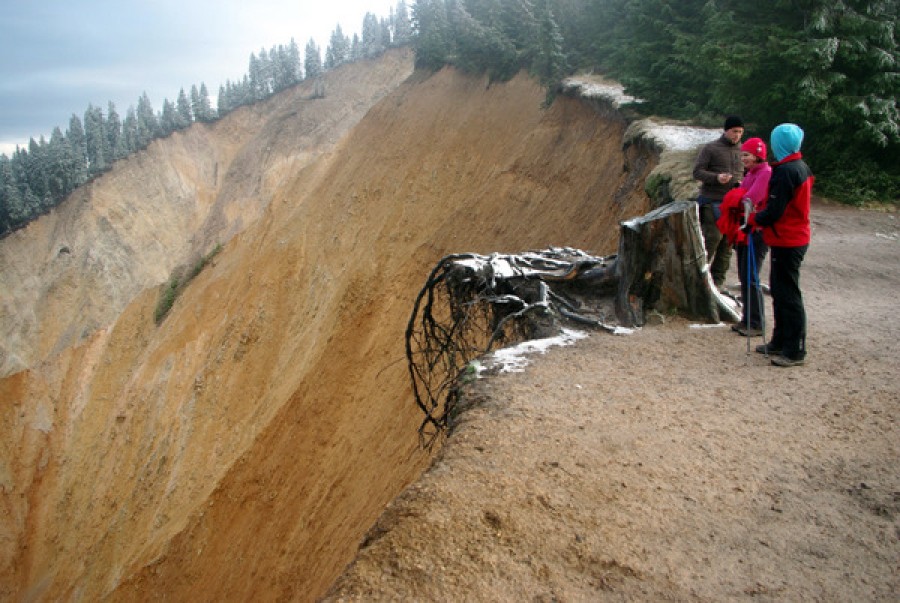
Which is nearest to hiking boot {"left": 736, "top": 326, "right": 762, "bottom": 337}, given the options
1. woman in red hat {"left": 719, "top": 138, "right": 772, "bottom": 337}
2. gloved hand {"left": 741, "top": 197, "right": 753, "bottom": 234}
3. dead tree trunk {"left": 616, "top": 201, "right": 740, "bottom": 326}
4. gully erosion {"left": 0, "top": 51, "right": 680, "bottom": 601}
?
woman in red hat {"left": 719, "top": 138, "right": 772, "bottom": 337}

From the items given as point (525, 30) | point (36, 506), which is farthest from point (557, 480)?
point (36, 506)

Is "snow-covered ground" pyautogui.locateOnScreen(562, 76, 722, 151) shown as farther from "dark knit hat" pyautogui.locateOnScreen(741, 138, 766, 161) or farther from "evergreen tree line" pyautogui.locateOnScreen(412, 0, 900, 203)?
"dark knit hat" pyautogui.locateOnScreen(741, 138, 766, 161)

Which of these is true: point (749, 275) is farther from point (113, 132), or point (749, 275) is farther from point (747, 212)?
point (113, 132)

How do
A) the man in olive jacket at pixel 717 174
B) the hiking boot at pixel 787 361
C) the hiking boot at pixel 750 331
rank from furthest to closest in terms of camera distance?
the man in olive jacket at pixel 717 174
the hiking boot at pixel 750 331
the hiking boot at pixel 787 361

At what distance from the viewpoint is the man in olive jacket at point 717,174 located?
7.61 meters

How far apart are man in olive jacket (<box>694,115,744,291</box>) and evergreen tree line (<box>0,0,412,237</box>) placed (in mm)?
53009

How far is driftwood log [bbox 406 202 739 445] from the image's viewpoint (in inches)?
274

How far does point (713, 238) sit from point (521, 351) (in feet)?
10.6

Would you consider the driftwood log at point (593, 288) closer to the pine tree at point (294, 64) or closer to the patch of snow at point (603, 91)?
the patch of snow at point (603, 91)

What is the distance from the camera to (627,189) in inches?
584

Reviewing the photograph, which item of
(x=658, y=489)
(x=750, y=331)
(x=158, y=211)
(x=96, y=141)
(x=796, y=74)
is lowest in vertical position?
(x=158, y=211)

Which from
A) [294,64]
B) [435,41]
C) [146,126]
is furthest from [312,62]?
[435,41]

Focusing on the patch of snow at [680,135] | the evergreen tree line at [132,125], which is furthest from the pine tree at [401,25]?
the patch of snow at [680,135]

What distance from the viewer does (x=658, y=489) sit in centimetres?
388
